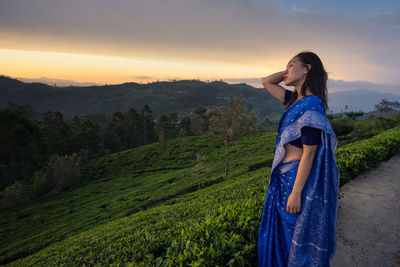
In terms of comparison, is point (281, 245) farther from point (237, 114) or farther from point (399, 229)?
point (237, 114)

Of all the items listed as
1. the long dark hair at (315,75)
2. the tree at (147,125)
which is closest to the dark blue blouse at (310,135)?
the long dark hair at (315,75)

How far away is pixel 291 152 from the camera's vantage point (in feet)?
8.04

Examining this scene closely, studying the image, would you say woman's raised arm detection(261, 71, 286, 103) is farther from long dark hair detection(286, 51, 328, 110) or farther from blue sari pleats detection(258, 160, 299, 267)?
blue sari pleats detection(258, 160, 299, 267)

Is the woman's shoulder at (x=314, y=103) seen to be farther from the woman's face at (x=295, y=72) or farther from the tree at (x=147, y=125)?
the tree at (x=147, y=125)

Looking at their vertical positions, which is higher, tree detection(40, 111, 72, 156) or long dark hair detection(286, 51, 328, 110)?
long dark hair detection(286, 51, 328, 110)

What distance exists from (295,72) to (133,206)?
24.8 metres

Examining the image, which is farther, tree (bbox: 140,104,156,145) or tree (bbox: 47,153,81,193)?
tree (bbox: 140,104,156,145)

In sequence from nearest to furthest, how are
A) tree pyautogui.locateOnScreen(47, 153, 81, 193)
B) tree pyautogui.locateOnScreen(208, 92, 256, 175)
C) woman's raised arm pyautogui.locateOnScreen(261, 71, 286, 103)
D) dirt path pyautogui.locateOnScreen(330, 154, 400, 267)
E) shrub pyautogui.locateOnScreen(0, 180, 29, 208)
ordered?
woman's raised arm pyautogui.locateOnScreen(261, 71, 286, 103) → dirt path pyautogui.locateOnScreen(330, 154, 400, 267) → tree pyautogui.locateOnScreen(208, 92, 256, 175) → shrub pyautogui.locateOnScreen(0, 180, 29, 208) → tree pyautogui.locateOnScreen(47, 153, 81, 193)

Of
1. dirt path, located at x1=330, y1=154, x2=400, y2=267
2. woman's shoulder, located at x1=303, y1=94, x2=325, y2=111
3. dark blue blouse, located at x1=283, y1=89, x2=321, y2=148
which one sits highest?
woman's shoulder, located at x1=303, y1=94, x2=325, y2=111

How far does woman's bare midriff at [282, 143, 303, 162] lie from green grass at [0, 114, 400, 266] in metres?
1.33

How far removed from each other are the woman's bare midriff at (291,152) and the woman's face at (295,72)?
2.65ft

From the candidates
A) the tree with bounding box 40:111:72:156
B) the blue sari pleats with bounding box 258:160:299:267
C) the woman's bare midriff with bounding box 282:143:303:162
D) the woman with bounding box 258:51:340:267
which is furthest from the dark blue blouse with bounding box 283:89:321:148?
the tree with bounding box 40:111:72:156

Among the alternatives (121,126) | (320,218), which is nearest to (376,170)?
(320,218)

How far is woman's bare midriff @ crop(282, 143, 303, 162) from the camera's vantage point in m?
2.39
